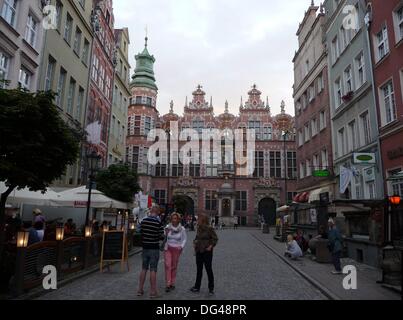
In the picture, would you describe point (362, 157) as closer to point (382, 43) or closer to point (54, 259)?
point (382, 43)

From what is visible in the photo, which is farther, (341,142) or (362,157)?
(341,142)

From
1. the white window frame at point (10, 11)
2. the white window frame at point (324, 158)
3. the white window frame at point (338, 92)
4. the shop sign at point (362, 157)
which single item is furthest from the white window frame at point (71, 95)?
the white window frame at point (324, 158)

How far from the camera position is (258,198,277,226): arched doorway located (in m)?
49.8

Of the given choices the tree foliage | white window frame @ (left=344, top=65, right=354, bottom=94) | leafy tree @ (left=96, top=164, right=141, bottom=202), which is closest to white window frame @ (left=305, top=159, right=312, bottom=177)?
white window frame @ (left=344, top=65, right=354, bottom=94)

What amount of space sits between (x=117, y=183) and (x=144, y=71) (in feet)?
117

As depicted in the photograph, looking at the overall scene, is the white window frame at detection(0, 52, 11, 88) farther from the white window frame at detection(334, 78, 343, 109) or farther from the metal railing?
the white window frame at detection(334, 78, 343, 109)

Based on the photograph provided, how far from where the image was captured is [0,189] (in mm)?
10734

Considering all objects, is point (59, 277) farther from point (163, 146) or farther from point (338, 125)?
point (163, 146)

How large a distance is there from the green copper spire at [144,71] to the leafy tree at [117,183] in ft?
108

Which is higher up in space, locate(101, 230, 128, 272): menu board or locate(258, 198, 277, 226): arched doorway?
locate(258, 198, 277, 226): arched doorway

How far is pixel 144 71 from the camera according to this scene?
53625 millimetres

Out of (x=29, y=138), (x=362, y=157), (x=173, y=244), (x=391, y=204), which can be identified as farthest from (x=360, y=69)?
(x=29, y=138)

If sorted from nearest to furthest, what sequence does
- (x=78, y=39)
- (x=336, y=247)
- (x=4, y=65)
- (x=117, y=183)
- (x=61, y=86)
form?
(x=336, y=247)
(x=4, y=65)
(x=61, y=86)
(x=117, y=183)
(x=78, y=39)

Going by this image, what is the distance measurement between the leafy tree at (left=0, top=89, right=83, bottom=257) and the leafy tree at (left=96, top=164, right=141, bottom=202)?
1263 centimetres
